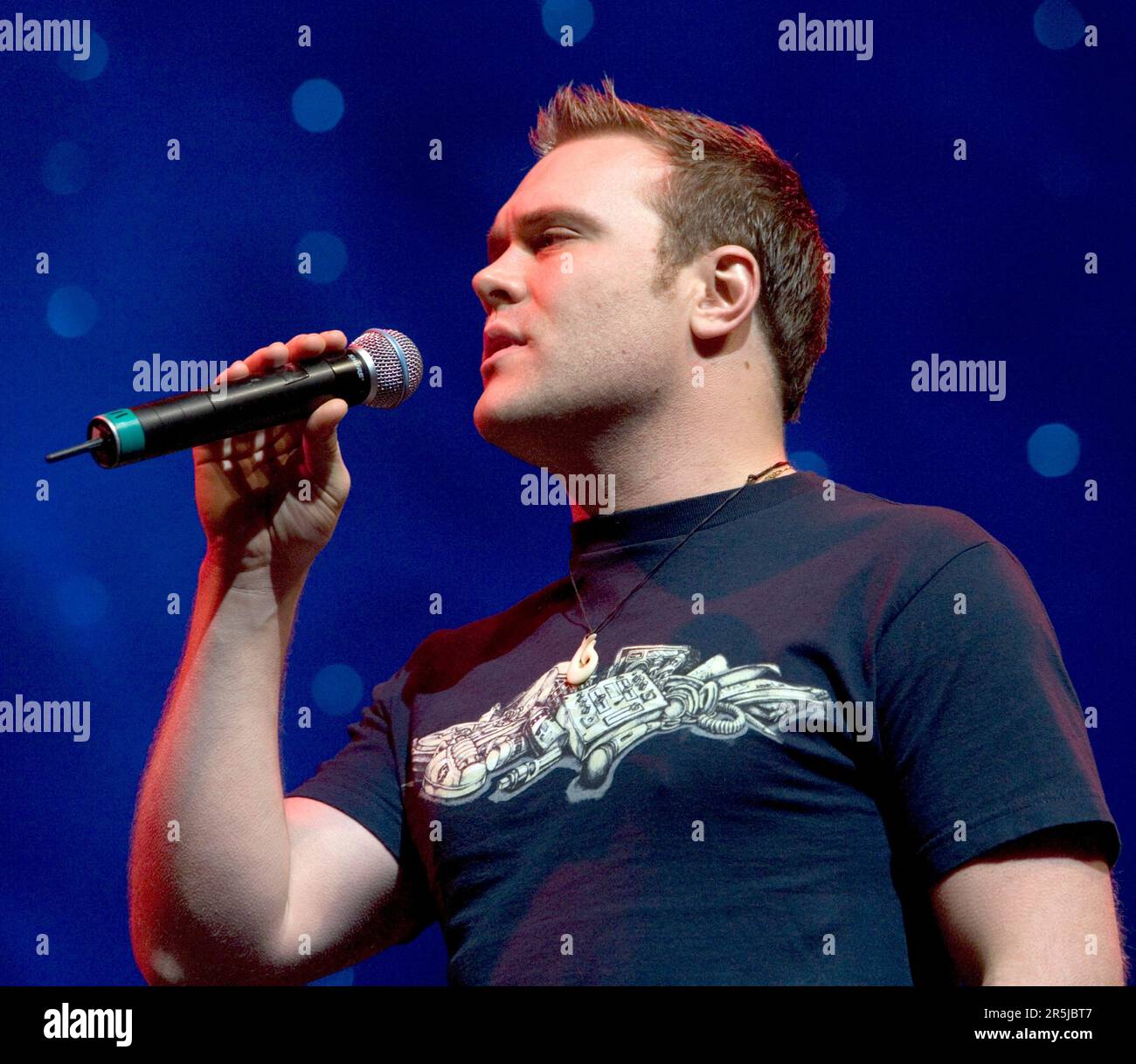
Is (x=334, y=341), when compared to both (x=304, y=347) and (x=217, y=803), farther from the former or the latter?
(x=217, y=803)

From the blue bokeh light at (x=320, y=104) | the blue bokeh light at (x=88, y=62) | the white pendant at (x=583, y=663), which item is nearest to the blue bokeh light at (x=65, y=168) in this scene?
the blue bokeh light at (x=88, y=62)

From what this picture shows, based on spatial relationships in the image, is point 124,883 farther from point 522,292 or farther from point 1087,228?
point 1087,228

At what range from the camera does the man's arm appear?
107 cm

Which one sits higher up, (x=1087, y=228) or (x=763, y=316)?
(x=1087, y=228)

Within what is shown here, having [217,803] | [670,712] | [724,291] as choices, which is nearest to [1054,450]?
[724,291]

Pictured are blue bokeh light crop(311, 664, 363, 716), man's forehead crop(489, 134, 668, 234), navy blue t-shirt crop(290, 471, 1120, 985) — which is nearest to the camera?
navy blue t-shirt crop(290, 471, 1120, 985)

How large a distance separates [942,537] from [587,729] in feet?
1.29

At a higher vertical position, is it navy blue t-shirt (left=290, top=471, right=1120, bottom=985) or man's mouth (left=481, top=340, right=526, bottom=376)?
man's mouth (left=481, top=340, right=526, bottom=376)

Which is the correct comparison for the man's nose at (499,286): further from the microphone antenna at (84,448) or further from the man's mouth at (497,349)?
the microphone antenna at (84,448)

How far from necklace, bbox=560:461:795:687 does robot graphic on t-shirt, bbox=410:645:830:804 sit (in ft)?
0.03

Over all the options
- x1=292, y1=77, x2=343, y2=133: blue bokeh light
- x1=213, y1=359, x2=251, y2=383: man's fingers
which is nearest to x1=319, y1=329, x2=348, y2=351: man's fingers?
x1=213, y1=359, x2=251, y2=383: man's fingers

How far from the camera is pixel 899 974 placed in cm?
121

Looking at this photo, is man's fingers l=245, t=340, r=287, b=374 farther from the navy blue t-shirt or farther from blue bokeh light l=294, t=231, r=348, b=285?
blue bokeh light l=294, t=231, r=348, b=285
